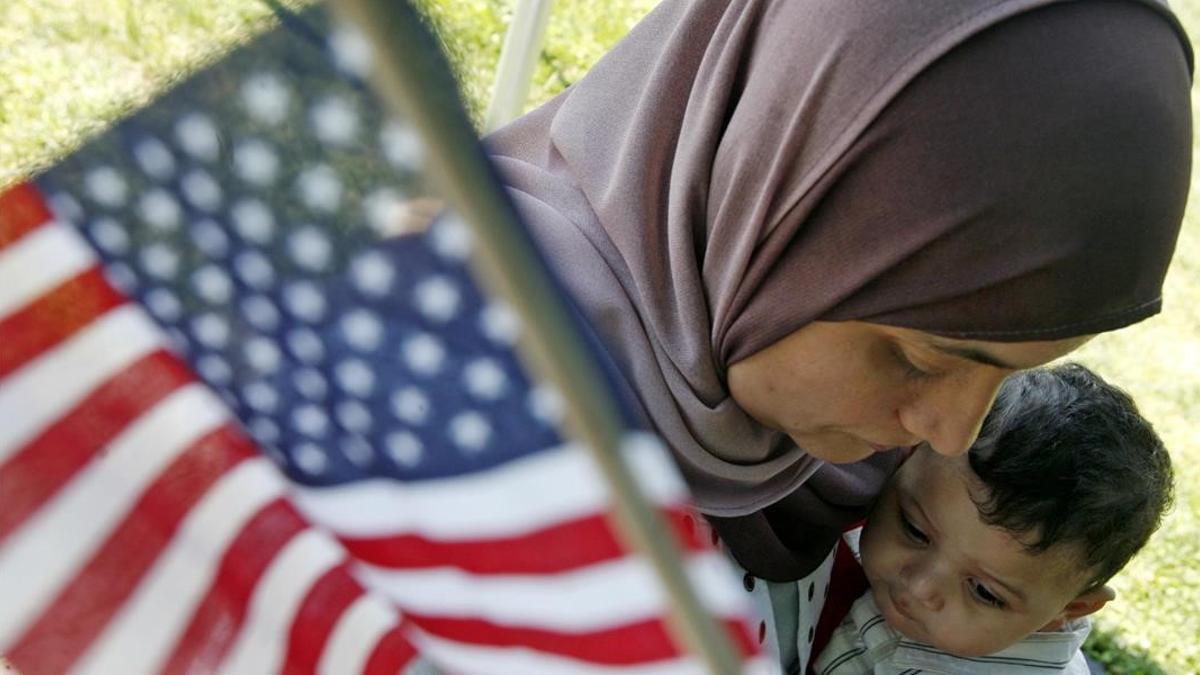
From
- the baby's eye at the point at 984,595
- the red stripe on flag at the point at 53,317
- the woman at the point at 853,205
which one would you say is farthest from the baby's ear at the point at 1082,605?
the red stripe on flag at the point at 53,317

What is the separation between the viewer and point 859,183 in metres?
1.42

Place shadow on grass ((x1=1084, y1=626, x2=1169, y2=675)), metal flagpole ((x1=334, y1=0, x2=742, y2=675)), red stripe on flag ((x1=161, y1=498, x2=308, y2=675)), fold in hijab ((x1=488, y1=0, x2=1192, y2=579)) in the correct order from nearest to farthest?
metal flagpole ((x1=334, y1=0, x2=742, y2=675)) → red stripe on flag ((x1=161, y1=498, x2=308, y2=675)) → fold in hijab ((x1=488, y1=0, x2=1192, y2=579)) → shadow on grass ((x1=1084, y1=626, x2=1169, y2=675))

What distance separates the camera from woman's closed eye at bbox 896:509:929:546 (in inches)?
81.1

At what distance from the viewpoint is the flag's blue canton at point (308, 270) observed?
0.85 meters

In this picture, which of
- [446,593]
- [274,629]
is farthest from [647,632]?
[274,629]

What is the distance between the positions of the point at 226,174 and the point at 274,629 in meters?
0.41

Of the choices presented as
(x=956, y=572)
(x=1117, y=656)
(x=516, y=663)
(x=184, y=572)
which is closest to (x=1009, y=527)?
(x=956, y=572)

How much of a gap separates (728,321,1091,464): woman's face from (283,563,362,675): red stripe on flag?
65 centimetres

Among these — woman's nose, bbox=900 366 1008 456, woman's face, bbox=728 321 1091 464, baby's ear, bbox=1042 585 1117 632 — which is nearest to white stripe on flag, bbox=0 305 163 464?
woman's face, bbox=728 321 1091 464

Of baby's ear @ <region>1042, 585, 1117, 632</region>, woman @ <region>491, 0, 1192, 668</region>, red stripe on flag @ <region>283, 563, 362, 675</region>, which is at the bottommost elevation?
baby's ear @ <region>1042, 585, 1117, 632</region>

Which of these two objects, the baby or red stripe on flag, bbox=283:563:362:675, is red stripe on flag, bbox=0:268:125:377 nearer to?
red stripe on flag, bbox=283:563:362:675

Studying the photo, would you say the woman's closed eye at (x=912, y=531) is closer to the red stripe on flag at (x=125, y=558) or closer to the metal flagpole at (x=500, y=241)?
the red stripe on flag at (x=125, y=558)

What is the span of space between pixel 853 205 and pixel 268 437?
2.31 feet

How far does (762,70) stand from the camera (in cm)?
149
